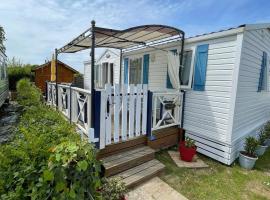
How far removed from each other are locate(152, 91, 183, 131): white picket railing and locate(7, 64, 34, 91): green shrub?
16936 mm

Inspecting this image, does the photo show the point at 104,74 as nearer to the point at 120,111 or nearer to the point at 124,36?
the point at 124,36

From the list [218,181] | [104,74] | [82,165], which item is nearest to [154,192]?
[218,181]

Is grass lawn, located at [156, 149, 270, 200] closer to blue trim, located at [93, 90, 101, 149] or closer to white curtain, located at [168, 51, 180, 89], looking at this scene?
blue trim, located at [93, 90, 101, 149]

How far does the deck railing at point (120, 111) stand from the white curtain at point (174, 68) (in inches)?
13.6

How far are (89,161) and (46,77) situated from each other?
684 inches

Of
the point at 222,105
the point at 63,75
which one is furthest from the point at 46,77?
the point at 222,105

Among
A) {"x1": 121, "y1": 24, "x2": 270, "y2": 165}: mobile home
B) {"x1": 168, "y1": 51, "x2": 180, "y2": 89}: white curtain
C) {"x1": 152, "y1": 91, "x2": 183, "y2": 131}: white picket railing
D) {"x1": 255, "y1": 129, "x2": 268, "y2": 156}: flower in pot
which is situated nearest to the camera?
{"x1": 121, "y1": 24, "x2": 270, "y2": 165}: mobile home

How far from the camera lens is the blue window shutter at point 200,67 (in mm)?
4761

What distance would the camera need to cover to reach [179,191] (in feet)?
10.9

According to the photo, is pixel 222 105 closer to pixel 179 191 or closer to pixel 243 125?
pixel 243 125

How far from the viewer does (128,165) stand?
368 centimetres

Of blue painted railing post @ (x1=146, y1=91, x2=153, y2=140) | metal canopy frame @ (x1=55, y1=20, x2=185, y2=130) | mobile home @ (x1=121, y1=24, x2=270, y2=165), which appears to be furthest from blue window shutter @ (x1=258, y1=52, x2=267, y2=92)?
blue painted railing post @ (x1=146, y1=91, x2=153, y2=140)

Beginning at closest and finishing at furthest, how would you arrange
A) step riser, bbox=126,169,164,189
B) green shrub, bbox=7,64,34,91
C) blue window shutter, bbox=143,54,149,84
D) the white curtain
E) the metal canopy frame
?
1. step riser, bbox=126,169,164,189
2. the metal canopy frame
3. the white curtain
4. blue window shutter, bbox=143,54,149,84
5. green shrub, bbox=7,64,34,91

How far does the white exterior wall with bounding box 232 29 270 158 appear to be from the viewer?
4.41 m
